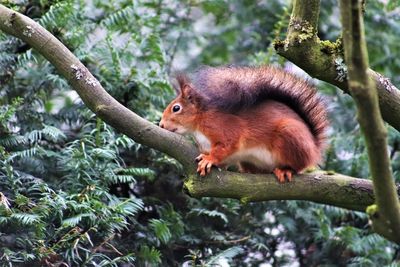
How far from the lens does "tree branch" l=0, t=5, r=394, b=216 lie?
2.49 metres

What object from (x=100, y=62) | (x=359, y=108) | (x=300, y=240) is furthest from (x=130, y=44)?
(x=359, y=108)

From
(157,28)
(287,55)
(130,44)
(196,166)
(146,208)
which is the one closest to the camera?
Answer: (287,55)

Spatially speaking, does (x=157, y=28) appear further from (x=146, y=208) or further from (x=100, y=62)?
(x=146, y=208)

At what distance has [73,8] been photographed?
11.4 feet

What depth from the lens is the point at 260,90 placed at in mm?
2934

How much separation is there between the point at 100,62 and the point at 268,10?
1520 mm

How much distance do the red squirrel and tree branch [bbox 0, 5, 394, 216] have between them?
182 mm

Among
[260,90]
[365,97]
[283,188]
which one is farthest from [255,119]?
[365,97]

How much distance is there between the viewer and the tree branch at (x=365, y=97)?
1.63 m

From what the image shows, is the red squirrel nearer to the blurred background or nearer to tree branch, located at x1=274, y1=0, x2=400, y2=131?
the blurred background

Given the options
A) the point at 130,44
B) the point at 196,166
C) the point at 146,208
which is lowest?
the point at 146,208

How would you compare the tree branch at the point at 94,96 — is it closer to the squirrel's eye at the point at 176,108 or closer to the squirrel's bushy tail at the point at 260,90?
the squirrel's bushy tail at the point at 260,90

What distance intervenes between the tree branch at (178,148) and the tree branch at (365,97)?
2.55 ft

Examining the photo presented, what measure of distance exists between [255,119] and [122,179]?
1.94 ft
